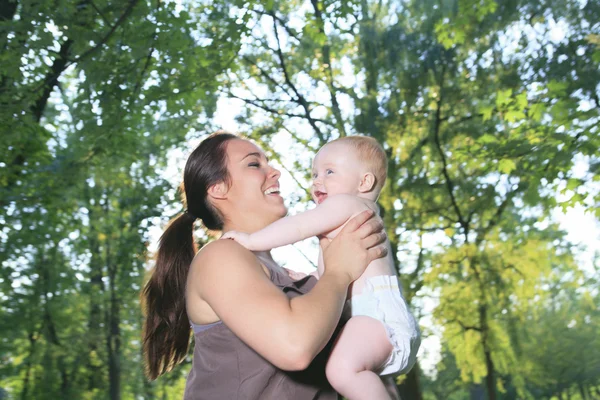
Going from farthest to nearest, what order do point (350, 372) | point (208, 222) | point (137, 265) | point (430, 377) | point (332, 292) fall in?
1. point (430, 377)
2. point (137, 265)
3. point (208, 222)
4. point (350, 372)
5. point (332, 292)

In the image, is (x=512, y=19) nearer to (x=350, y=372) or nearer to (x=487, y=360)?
(x=487, y=360)

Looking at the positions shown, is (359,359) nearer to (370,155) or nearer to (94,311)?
(370,155)

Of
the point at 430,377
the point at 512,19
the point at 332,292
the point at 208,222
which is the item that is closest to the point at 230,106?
the point at 512,19

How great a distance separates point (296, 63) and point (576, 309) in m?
15.1

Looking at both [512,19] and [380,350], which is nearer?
[380,350]

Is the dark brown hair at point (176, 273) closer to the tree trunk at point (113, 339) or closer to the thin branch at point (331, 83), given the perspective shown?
the thin branch at point (331, 83)

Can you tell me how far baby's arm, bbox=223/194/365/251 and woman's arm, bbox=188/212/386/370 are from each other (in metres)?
0.16

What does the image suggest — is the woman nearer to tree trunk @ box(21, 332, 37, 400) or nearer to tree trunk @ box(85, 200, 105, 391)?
tree trunk @ box(85, 200, 105, 391)

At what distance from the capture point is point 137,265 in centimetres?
1510

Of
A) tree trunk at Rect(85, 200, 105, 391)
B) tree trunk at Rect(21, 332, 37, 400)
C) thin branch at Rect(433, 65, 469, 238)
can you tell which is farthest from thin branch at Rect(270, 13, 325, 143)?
tree trunk at Rect(21, 332, 37, 400)

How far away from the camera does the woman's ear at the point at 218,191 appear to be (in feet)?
8.73

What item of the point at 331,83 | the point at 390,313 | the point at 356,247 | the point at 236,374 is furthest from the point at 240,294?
the point at 331,83

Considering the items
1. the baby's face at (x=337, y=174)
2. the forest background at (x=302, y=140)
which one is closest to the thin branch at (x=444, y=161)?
the forest background at (x=302, y=140)

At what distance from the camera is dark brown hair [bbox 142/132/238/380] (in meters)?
2.66
